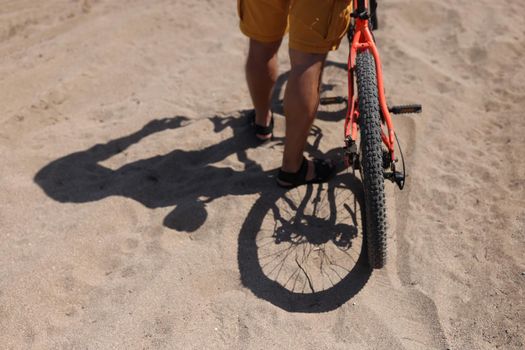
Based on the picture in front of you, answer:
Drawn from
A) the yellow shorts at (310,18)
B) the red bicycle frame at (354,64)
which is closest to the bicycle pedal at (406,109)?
the red bicycle frame at (354,64)

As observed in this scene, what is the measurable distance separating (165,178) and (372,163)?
4.48ft

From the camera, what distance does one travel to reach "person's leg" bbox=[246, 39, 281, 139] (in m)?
3.19

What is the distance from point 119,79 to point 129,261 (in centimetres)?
188

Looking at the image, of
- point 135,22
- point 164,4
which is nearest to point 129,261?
point 135,22

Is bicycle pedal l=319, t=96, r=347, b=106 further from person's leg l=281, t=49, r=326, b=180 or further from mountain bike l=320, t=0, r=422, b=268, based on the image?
mountain bike l=320, t=0, r=422, b=268

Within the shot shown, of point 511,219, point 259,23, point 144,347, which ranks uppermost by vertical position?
point 259,23

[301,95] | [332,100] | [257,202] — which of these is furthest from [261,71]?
[257,202]

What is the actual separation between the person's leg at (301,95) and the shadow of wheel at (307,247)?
310mm

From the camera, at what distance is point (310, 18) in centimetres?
257

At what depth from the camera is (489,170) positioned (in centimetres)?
325

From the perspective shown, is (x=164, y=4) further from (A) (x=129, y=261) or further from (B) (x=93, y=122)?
(A) (x=129, y=261)

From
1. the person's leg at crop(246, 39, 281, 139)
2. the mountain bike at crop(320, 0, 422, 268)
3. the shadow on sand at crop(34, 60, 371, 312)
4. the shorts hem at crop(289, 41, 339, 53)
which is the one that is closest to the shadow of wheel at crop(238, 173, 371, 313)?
the shadow on sand at crop(34, 60, 371, 312)

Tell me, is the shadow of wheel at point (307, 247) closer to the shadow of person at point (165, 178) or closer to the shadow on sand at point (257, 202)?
the shadow on sand at point (257, 202)

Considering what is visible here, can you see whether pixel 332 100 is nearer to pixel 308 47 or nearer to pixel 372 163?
pixel 308 47
